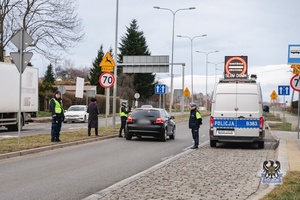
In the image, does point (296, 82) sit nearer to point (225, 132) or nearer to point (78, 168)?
point (225, 132)

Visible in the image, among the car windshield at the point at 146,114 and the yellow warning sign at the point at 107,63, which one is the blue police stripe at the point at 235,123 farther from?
the yellow warning sign at the point at 107,63

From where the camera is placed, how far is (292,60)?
16016 millimetres

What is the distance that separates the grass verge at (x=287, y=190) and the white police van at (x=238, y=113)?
26.4ft

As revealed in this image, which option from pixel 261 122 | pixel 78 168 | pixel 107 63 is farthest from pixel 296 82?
pixel 78 168

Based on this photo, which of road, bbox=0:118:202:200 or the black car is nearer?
road, bbox=0:118:202:200

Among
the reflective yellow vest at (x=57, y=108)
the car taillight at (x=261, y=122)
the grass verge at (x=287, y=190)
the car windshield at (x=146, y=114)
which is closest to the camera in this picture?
the grass verge at (x=287, y=190)

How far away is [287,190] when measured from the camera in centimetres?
766

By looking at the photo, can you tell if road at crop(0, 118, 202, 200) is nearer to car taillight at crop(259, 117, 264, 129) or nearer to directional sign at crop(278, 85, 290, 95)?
car taillight at crop(259, 117, 264, 129)

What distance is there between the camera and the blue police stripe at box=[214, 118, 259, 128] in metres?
17.1

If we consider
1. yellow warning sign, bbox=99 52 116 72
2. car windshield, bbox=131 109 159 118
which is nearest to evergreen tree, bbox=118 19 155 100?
yellow warning sign, bbox=99 52 116 72

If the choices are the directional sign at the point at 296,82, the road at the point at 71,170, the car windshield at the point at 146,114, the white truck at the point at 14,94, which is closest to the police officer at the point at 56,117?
the road at the point at 71,170

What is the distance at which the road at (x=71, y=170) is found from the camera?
27.9 feet

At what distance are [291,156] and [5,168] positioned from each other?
7682mm

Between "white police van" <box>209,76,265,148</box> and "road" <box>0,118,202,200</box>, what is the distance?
5.93 ft
